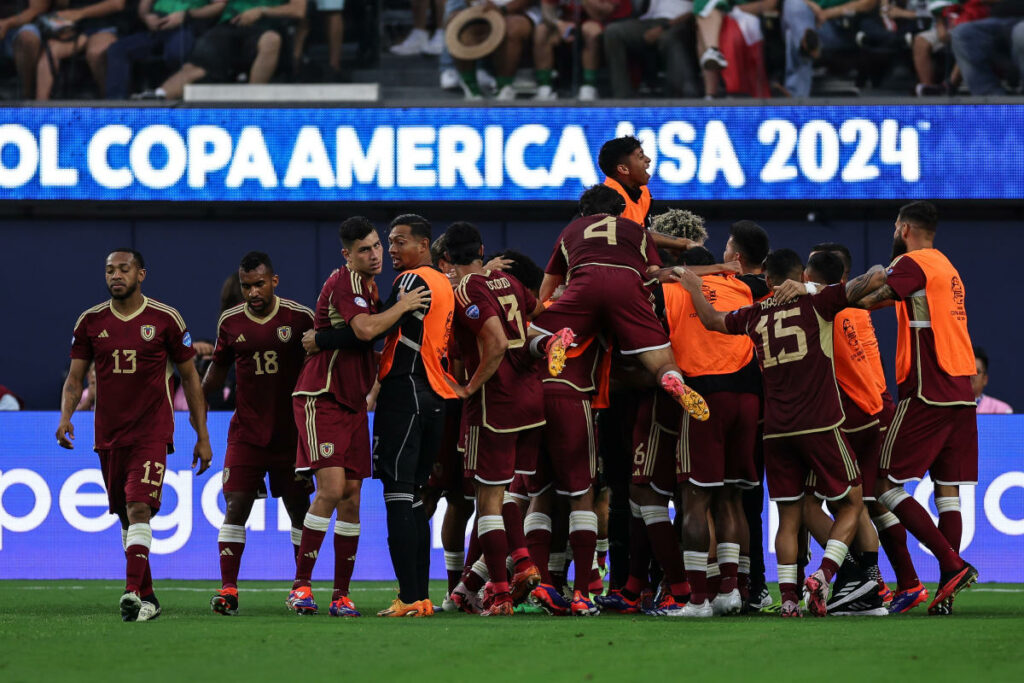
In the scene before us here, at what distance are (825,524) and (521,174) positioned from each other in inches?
290

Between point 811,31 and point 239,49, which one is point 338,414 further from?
point 811,31

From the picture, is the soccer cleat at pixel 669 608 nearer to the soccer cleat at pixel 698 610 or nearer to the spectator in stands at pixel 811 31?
the soccer cleat at pixel 698 610

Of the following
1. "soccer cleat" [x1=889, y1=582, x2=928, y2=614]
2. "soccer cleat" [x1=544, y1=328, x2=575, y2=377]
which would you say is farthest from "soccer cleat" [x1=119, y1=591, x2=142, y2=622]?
"soccer cleat" [x1=889, y1=582, x2=928, y2=614]

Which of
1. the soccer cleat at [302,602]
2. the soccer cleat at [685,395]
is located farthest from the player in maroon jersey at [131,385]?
the soccer cleat at [685,395]

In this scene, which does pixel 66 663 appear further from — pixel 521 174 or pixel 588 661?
pixel 521 174

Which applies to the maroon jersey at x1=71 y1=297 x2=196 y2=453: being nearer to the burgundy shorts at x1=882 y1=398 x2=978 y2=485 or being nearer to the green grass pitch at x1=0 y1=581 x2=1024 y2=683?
the green grass pitch at x1=0 y1=581 x2=1024 y2=683

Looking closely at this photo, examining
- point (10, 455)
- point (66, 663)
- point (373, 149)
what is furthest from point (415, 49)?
point (66, 663)

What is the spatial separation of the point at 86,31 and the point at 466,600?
366 inches

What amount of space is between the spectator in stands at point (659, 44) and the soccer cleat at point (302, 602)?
8.08 metres

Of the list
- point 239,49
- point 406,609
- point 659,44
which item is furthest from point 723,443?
point 239,49

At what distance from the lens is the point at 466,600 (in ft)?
26.9

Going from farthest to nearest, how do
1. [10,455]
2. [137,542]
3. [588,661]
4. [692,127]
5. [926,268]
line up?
1. [692,127]
2. [10,455]
3. [926,268]
4. [137,542]
5. [588,661]

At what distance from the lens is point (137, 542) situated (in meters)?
7.52

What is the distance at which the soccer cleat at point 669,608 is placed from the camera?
7.81 meters
